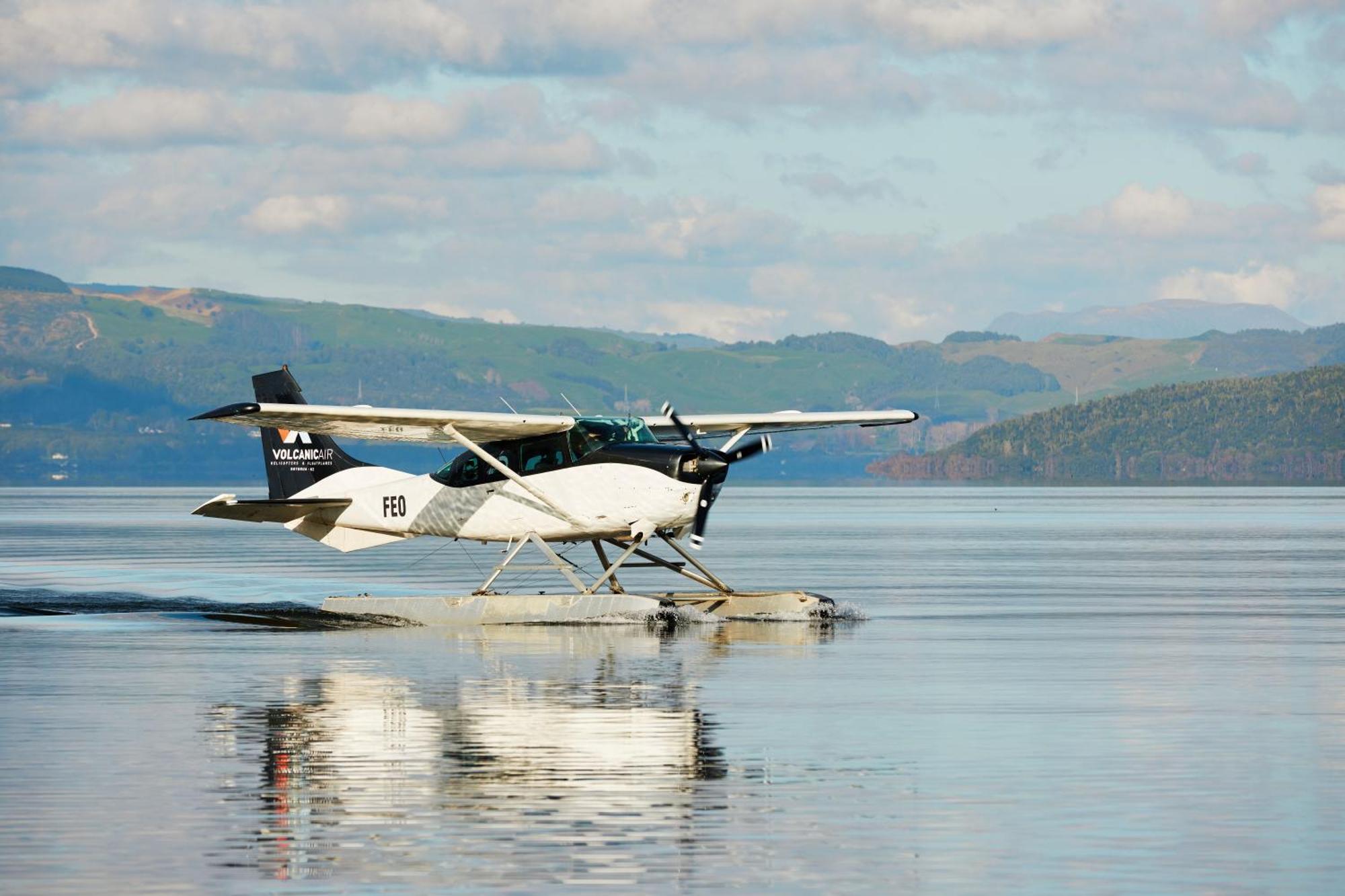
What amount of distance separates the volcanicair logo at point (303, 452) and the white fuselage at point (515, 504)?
1.31 ft

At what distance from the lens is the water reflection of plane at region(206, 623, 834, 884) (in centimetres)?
1080

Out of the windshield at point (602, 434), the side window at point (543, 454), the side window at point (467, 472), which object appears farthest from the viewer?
the side window at point (467, 472)

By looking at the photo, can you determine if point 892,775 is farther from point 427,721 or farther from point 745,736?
point 427,721

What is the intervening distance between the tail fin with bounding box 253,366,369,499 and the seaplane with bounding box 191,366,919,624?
83mm

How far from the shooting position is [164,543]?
62.1m

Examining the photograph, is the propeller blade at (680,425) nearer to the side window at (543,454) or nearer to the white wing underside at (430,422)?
the white wing underside at (430,422)

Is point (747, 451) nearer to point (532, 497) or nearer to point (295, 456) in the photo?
point (532, 497)

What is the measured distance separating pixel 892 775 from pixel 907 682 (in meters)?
6.02

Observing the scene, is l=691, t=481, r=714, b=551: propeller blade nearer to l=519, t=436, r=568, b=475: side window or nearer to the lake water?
the lake water

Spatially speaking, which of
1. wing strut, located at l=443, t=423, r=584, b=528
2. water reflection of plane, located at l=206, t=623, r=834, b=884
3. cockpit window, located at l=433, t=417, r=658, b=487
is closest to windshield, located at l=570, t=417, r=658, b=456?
cockpit window, located at l=433, t=417, r=658, b=487

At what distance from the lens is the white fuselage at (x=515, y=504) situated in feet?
87.4

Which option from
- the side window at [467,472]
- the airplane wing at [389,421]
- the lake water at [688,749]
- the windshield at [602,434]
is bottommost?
the lake water at [688,749]

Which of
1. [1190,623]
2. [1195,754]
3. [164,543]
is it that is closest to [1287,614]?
[1190,623]

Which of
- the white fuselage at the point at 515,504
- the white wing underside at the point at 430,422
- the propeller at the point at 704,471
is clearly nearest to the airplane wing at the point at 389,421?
the white wing underside at the point at 430,422
